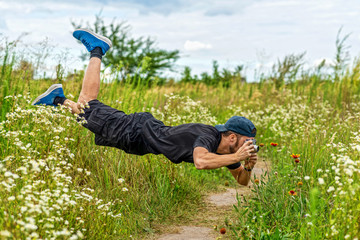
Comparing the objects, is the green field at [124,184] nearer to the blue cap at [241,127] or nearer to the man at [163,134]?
the man at [163,134]

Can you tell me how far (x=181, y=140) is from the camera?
4762 mm

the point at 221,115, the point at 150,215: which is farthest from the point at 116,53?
the point at 150,215

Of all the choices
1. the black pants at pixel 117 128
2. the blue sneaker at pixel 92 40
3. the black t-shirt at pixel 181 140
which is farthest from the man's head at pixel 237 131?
the blue sneaker at pixel 92 40

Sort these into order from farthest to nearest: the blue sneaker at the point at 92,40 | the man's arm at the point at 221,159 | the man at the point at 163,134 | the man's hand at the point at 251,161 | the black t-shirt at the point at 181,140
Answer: the blue sneaker at the point at 92,40, the black t-shirt at the point at 181,140, the man's hand at the point at 251,161, the man at the point at 163,134, the man's arm at the point at 221,159

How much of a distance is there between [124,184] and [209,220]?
1.18 metres

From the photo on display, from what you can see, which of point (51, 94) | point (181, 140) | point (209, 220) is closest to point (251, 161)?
point (181, 140)

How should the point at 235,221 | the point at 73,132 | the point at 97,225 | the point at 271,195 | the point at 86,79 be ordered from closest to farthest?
the point at 97,225
the point at 271,195
the point at 235,221
the point at 73,132
the point at 86,79

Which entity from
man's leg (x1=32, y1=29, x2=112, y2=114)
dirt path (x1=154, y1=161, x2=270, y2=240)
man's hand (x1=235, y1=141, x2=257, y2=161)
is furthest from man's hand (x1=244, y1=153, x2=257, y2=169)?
man's leg (x1=32, y1=29, x2=112, y2=114)

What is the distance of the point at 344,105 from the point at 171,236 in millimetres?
7138

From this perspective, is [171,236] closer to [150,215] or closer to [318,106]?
[150,215]

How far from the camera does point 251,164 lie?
4684 millimetres

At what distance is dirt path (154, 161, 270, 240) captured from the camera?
4.69 m

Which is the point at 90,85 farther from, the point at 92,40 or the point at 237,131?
the point at 237,131

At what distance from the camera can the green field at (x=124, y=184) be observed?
127 inches
